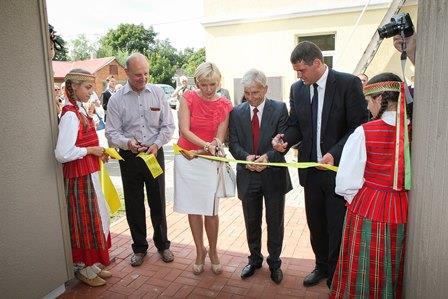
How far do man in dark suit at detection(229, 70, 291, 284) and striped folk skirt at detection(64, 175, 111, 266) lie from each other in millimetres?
1389

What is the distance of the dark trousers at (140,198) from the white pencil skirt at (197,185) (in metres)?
0.50

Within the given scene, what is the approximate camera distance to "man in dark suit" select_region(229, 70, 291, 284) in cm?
338

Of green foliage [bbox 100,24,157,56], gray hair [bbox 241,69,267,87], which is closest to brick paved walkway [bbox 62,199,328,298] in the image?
gray hair [bbox 241,69,267,87]

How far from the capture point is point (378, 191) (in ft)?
8.26

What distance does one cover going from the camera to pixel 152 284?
357 centimetres

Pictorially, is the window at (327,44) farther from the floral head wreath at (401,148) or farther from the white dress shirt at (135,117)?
the floral head wreath at (401,148)

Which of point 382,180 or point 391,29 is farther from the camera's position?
point 391,29

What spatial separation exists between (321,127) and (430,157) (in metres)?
1.31

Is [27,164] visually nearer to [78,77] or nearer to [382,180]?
[78,77]

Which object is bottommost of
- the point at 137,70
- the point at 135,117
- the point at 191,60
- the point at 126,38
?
the point at 135,117

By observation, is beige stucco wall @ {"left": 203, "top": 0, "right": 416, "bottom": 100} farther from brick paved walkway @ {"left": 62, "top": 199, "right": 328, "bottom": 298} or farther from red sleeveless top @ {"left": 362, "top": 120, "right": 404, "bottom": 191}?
red sleeveless top @ {"left": 362, "top": 120, "right": 404, "bottom": 191}

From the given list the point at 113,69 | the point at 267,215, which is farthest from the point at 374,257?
the point at 113,69

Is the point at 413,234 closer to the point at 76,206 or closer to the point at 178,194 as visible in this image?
the point at 178,194

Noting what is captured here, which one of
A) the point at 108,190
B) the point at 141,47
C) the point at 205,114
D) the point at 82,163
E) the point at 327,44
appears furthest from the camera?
the point at 141,47
